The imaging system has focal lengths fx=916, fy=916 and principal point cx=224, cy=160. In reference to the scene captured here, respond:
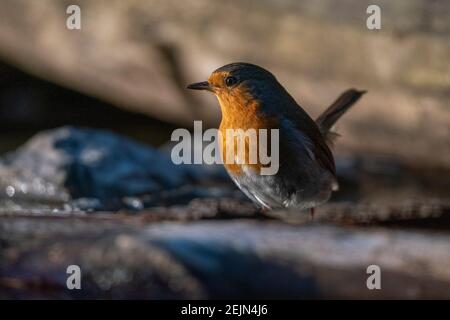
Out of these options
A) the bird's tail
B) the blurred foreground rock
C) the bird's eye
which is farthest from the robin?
the blurred foreground rock

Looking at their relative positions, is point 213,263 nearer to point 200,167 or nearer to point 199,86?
point 199,86

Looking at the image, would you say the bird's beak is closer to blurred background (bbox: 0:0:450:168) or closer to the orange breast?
the orange breast

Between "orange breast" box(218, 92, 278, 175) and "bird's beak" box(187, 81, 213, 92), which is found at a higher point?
"bird's beak" box(187, 81, 213, 92)

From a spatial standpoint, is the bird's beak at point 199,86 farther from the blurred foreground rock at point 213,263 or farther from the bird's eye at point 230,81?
the blurred foreground rock at point 213,263

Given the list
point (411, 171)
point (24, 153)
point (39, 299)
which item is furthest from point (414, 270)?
point (411, 171)

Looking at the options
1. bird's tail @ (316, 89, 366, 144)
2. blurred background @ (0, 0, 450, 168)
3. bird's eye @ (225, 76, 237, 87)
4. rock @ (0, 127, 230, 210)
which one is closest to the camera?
bird's eye @ (225, 76, 237, 87)

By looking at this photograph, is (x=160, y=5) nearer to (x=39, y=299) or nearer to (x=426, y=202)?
(x=426, y=202)
